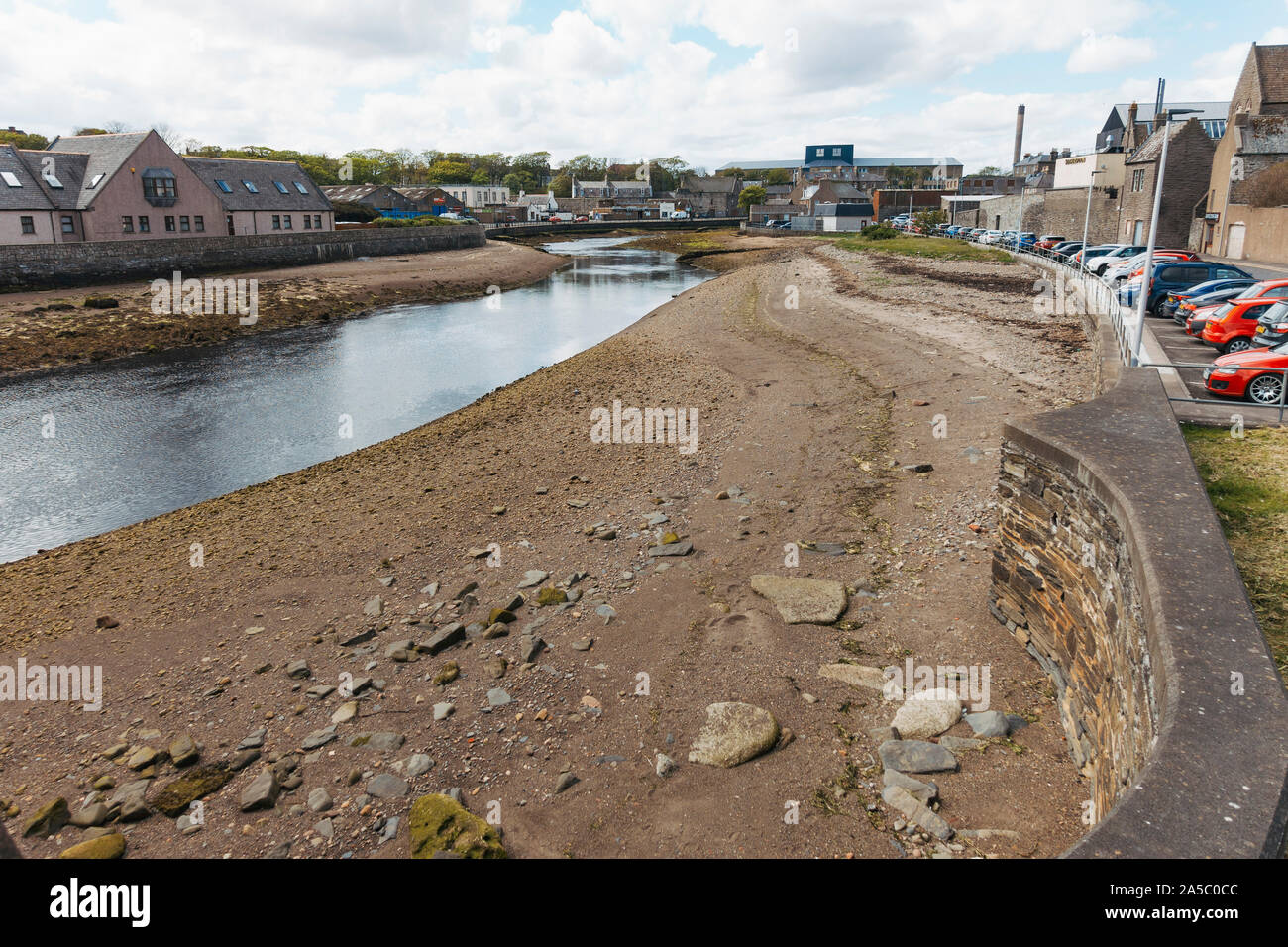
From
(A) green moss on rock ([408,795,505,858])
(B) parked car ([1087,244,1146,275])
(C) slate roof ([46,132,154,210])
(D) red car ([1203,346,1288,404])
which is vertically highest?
(C) slate roof ([46,132,154,210])

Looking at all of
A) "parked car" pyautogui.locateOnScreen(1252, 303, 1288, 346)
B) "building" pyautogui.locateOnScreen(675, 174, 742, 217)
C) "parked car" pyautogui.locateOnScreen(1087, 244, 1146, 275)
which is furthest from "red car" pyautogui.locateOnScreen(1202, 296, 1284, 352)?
"building" pyautogui.locateOnScreen(675, 174, 742, 217)

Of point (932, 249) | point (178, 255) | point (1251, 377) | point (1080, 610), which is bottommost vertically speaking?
point (1080, 610)

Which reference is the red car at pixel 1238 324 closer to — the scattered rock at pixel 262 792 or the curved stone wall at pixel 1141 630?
the curved stone wall at pixel 1141 630

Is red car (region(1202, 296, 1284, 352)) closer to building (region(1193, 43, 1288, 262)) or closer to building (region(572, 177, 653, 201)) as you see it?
building (region(1193, 43, 1288, 262))

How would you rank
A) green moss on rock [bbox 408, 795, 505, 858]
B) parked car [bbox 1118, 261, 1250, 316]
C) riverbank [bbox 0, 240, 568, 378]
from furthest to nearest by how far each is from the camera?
riverbank [bbox 0, 240, 568, 378] → parked car [bbox 1118, 261, 1250, 316] → green moss on rock [bbox 408, 795, 505, 858]

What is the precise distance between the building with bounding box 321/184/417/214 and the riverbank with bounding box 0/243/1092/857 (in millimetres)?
85431

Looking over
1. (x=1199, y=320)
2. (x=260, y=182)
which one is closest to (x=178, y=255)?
(x=260, y=182)

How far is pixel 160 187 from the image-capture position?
59.5 meters

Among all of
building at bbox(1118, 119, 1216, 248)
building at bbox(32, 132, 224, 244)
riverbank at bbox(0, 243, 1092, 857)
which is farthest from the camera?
building at bbox(1118, 119, 1216, 248)

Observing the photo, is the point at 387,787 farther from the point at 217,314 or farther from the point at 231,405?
the point at 217,314

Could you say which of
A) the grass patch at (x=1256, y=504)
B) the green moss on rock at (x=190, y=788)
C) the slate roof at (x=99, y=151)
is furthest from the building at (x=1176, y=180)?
the slate roof at (x=99, y=151)

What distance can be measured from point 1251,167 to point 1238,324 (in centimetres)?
3688

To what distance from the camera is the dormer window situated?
2301 inches
